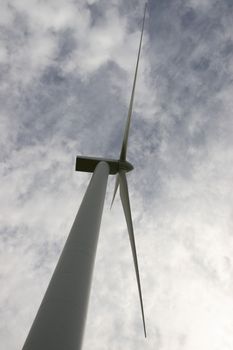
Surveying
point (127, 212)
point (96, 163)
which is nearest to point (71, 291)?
point (127, 212)

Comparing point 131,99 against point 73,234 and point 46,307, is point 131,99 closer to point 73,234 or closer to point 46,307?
point 73,234

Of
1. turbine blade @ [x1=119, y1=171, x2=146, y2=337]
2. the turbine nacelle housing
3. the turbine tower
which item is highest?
the turbine tower

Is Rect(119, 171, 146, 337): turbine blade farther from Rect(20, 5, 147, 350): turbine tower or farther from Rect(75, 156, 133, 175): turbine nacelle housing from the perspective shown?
Rect(20, 5, 147, 350): turbine tower

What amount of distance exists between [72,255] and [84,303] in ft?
5.48

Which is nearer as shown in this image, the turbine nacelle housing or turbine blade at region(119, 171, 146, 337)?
turbine blade at region(119, 171, 146, 337)

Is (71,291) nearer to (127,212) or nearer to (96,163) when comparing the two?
(127,212)

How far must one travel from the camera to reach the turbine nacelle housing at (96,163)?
21561 millimetres

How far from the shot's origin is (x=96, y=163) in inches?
891

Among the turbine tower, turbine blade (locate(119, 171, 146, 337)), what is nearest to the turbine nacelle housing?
turbine blade (locate(119, 171, 146, 337))

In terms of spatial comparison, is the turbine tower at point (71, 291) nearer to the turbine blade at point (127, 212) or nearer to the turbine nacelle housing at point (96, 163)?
the turbine blade at point (127, 212)

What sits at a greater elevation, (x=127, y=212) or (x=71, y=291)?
(x=71, y=291)

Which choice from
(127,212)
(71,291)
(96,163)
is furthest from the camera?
(96,163)

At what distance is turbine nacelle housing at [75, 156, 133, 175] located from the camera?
21561 millimetres

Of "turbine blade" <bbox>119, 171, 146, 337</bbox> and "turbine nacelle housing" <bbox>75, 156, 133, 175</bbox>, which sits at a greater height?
"turbine nacelle housing" <bbox>75, 156, 133, 175</bbox>
